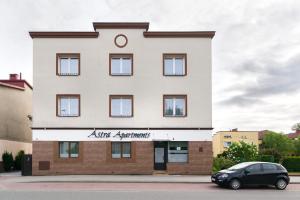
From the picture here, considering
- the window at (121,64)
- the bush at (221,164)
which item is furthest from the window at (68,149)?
the bush at (221,164)

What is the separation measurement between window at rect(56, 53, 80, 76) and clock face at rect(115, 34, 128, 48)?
125 inches

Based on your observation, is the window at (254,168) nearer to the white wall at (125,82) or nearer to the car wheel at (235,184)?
the car wheel at (235,184)

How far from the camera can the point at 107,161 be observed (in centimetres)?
2948

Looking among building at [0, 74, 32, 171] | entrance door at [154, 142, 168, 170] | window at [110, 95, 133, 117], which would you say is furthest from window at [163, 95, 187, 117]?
building at [0, 74, 32, 171]

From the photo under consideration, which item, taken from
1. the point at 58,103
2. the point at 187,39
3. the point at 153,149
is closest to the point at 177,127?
the point at 153,149

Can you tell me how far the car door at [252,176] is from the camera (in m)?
20.9

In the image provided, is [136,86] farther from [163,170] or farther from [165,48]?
[163,170]

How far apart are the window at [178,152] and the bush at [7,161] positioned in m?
14.0

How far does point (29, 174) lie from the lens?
95.3ft

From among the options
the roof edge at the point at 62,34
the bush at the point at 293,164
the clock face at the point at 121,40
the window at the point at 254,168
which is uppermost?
the roof edge at the point at 62,34

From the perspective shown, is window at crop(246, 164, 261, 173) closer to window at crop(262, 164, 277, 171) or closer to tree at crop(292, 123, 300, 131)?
window at crop(262, 164, 277, 171)

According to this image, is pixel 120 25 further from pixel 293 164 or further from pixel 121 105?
pixel 293 164

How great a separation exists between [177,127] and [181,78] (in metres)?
3.80

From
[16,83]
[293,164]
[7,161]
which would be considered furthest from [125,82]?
[293,164]
